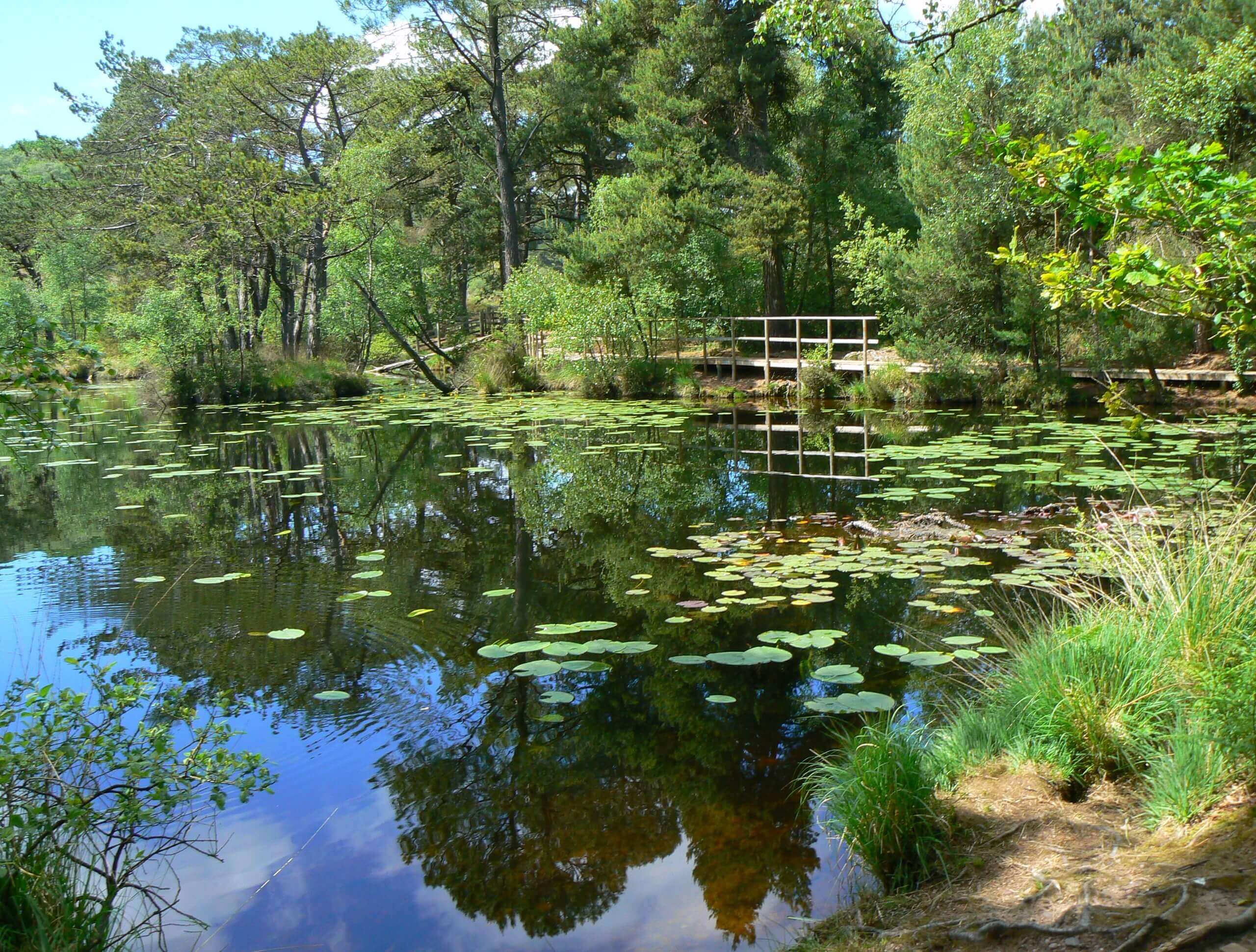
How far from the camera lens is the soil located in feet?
7.93

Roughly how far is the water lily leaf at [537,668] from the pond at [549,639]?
0.02 m

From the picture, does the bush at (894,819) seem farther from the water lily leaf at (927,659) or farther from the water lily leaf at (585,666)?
the water lily leaf at (585,666)

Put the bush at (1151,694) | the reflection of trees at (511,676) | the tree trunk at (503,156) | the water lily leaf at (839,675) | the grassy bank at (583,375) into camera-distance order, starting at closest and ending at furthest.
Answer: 1. the bush at (1151,694)
2. the reflection of trees at (511,676)
3. the water lily leaf at (839,675)
4. the grassy bank at (583,375)
5. the tree trunk at (503,156)

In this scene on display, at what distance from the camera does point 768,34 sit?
65.8 ft

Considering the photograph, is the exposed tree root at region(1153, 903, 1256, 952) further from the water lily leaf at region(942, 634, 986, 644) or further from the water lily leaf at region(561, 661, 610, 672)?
the water lily leaf at region(561, 661, 610, 672)

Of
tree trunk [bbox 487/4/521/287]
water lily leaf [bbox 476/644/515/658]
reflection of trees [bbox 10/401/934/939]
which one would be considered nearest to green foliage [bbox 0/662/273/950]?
reflection of trees [bbox 10/401/934/939]

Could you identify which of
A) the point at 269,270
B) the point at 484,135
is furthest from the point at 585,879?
the point at 484,135

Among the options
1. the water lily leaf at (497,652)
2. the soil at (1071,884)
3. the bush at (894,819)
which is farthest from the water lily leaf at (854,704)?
Result: the water lily leaf at (497,652)

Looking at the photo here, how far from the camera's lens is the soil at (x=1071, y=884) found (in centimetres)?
242

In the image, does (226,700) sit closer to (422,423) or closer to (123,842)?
(123,842)

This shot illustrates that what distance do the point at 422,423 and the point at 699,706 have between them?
13.2 m

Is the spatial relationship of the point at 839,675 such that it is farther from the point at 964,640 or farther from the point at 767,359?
the point at 767,359

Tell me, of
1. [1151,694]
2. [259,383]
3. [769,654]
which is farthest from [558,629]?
[259,383]

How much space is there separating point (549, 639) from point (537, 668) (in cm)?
57
